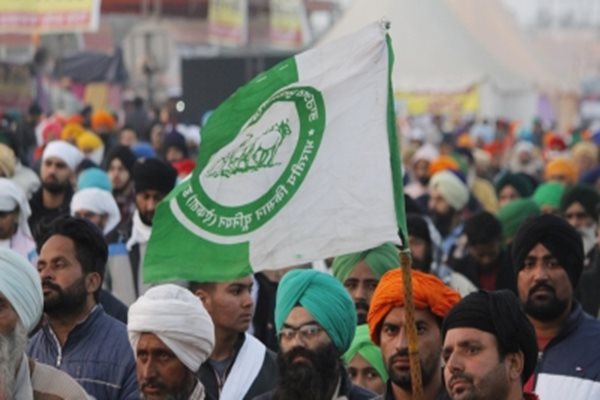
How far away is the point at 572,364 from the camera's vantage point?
803 centimetres

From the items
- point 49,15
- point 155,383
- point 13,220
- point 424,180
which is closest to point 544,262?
point 155,383

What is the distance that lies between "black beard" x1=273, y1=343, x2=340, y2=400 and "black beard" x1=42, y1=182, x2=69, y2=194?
6.94 m

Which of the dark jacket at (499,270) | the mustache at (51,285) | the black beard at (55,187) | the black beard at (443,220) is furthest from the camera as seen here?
the black beard at (443,220)

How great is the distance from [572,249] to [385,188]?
6.92 feet

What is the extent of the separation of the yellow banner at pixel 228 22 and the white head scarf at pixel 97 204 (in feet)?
69.0

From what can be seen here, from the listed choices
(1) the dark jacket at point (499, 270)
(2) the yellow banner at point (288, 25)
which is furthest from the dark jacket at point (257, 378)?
(2) the yellow banner at point (288, 25)

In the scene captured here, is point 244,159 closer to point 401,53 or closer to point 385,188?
point 385,188

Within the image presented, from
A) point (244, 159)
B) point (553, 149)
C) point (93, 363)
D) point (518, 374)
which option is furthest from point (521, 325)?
point (553, 149)

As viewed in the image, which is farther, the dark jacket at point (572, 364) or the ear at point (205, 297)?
the ear at point (205, 297)

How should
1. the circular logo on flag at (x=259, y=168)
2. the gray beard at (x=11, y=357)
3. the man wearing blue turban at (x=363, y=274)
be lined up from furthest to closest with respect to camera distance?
1. the man wearing blue turban at (x=363, y=274)
2. the circular logo on flag at (x=259, y=168)
3. the gray beard at (x=11, y=357)

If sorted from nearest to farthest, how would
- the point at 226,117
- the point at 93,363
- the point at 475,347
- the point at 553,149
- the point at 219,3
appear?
the point at 475,347
the point at 226,117
the point at 93,363
the point at 553,149
the point at 219,3

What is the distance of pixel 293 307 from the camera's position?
7.27 m

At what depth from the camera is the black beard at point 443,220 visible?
52.2 feet

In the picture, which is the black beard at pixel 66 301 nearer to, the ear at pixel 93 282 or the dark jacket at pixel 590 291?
the ear at pixel 93 282
